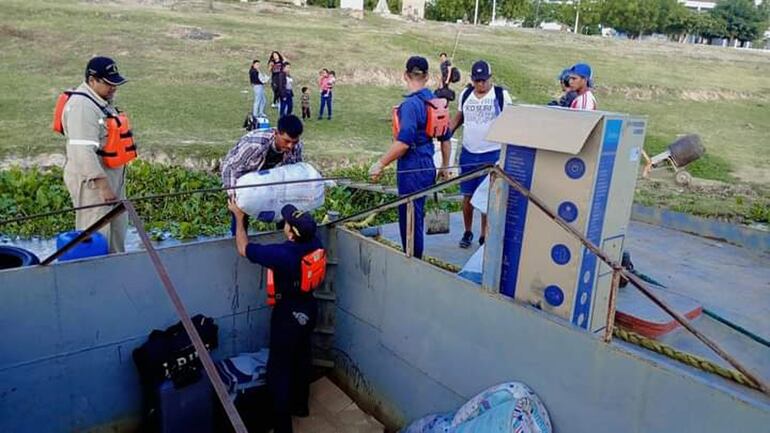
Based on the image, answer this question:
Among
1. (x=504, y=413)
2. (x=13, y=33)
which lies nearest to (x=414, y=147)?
(x=504, y=413)

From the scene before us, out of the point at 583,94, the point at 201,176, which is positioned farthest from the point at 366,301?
the point at 201,176

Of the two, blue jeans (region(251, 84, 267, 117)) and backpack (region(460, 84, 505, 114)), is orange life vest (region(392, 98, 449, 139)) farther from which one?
blue jeans (region(251, 84, 267, 117))

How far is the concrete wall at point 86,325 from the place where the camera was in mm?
3652

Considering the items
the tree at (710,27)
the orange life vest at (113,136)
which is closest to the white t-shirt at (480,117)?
the orange life vest at (113,136)

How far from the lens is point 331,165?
1091cm

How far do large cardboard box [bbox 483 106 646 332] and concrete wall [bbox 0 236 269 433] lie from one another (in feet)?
6.14

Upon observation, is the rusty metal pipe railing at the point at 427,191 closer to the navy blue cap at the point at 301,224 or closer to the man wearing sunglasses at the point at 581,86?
the navy blue cap at the point at 301,224

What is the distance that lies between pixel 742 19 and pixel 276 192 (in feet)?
256

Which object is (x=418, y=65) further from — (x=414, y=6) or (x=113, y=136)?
(x=414, y=6)

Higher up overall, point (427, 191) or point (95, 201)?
point (427, 191)

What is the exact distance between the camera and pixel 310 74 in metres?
20.7

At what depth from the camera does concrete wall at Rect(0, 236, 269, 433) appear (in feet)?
12.0

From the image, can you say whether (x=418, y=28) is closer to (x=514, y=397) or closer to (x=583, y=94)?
(x=583, y=94)

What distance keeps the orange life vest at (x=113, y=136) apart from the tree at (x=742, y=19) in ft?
250
